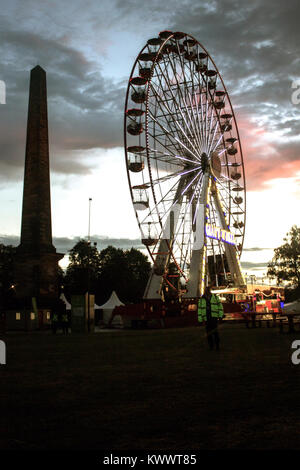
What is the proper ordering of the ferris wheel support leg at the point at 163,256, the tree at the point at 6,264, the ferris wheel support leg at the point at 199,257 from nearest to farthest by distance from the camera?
→ the ferris wheel support leg at the point at 199,257 → the ferris wheel support leg at the point at 163,256 → the tree at the point at 6,264

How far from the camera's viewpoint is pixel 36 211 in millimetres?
43438

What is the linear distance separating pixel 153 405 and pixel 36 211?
38800 mm

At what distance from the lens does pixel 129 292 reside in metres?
83.8

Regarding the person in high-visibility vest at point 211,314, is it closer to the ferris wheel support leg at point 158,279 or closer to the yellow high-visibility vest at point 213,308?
the yellow high-visibility vest at point 213,308

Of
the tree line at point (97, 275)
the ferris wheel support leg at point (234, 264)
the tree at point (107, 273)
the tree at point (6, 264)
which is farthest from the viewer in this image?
the tree at point (107, 273)

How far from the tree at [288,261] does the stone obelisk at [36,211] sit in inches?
1376

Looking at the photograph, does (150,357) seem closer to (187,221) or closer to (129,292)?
(187,221)

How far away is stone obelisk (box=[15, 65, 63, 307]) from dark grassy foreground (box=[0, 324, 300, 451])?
33.4 metres

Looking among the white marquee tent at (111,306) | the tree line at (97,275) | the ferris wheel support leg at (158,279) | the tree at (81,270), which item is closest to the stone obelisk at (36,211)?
the white marquee tent at (111,306)

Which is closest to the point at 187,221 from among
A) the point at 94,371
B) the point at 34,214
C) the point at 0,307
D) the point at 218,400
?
the point at 34,214

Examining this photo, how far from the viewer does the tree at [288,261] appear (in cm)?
6762

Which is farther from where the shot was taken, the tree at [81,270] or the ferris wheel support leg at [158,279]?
the tree at [81,270]

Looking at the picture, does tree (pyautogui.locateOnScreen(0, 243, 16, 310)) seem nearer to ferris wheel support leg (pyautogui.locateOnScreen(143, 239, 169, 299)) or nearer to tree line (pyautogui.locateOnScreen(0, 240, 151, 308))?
tree line (pyautogui.locateOnScreen(0, 240, 151, 308))

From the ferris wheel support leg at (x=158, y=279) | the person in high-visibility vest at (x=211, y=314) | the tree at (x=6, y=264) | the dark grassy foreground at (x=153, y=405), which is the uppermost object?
the tree at (x=6, y=264)
